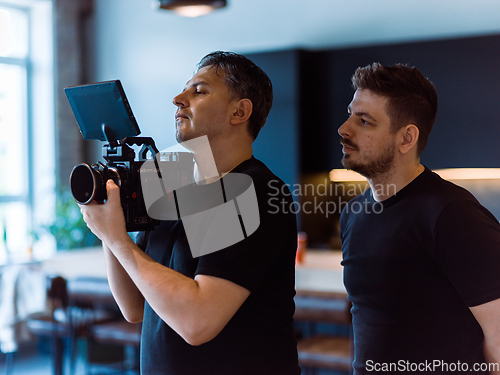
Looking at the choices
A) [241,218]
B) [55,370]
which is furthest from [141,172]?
[55,370]

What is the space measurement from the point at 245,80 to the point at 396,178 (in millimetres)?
441

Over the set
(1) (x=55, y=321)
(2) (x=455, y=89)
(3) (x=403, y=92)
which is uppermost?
(2) (x=455, y=89)

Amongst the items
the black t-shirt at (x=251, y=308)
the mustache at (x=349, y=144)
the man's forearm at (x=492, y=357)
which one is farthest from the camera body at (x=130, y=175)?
the man's forearm at (x=492, y=357)

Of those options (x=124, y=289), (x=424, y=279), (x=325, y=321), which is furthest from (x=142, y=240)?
(x=325, y=321)

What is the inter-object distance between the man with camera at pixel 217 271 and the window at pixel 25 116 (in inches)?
171

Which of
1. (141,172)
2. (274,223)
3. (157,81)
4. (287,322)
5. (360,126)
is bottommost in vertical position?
(287,322)

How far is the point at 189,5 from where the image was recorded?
116 inches

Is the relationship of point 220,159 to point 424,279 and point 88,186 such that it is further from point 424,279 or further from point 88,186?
point 424,279

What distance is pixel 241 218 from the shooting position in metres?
1.08

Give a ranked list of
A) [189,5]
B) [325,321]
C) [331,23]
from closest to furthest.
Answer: [325,321], [189,5], [331,23]

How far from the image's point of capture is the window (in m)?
5.27

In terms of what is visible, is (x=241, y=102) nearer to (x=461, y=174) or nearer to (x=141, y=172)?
(x=141, y=172)

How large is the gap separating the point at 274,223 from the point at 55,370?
8.65 ft

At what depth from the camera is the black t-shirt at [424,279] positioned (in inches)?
45.9
